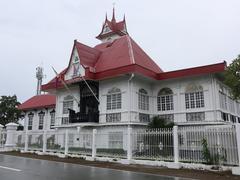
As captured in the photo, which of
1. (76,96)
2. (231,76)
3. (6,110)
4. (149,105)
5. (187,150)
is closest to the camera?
(187,150)

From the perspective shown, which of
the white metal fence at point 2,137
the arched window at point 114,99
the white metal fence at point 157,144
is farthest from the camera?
the white metal fence at point 2,137

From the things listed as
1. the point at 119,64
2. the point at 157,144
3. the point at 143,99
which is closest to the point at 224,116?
the point at 143,99

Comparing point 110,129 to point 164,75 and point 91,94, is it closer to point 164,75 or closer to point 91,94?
point 91,94

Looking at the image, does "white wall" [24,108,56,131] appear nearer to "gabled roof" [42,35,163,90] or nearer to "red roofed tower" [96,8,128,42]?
"gabled roof" [42,35,163,90]

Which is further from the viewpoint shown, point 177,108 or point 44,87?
point 44,87

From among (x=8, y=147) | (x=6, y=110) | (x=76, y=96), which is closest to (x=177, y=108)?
(x=76, y=96)

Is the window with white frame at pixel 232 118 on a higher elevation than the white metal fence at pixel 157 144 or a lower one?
higher

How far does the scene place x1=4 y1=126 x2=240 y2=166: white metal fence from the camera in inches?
437

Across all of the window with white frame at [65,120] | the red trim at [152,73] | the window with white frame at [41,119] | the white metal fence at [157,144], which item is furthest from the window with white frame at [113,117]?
the window with white frame at [41,119]

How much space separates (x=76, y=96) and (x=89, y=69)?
10.7 ft

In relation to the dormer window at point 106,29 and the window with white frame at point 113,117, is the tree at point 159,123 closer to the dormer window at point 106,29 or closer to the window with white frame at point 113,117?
the window with white frame at point 113,117

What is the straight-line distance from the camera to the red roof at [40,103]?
31094mm

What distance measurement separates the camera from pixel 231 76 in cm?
1511

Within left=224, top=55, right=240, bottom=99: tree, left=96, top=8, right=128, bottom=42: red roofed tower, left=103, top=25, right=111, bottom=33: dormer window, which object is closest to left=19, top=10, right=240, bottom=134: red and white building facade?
left=224, top=55, right=240, bottom=99: tree
